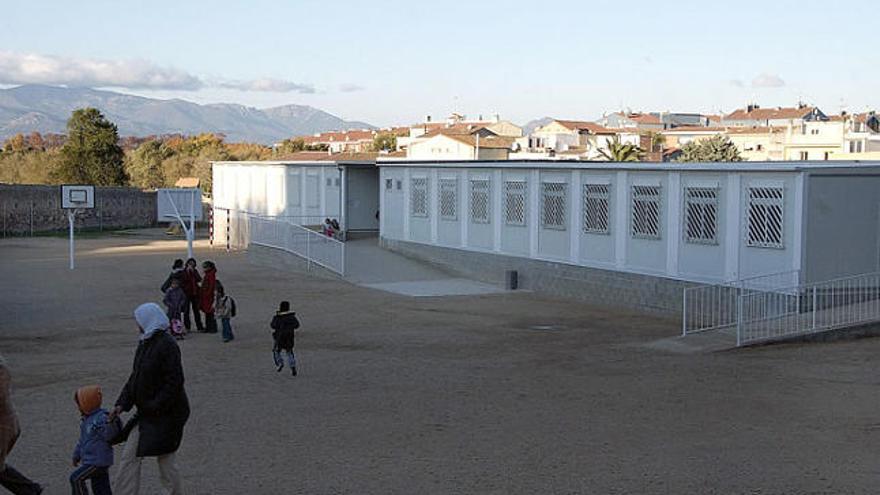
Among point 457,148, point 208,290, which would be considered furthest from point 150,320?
point 457,148

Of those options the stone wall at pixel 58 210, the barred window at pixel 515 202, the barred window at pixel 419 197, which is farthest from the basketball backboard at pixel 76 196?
the barred window at pixel 515 202

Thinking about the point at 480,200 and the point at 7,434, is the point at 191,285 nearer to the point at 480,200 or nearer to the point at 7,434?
the point at 7,434

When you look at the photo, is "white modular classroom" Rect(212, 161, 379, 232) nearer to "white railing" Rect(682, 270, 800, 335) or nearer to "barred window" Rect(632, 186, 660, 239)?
"barred window" Rect(632, 186, 660, 239)

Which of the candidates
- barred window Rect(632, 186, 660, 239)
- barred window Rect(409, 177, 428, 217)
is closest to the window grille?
barred window Rect(409, 177, 428, 217)

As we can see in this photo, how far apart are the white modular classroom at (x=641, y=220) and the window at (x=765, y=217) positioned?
2 cm

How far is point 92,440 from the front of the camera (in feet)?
24.3

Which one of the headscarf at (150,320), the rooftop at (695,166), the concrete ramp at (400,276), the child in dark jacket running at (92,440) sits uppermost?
the rooftop at (695,166)

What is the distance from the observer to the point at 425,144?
9969 centimetres

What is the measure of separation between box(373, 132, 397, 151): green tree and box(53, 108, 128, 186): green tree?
5708cm

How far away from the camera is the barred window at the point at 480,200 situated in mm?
30344

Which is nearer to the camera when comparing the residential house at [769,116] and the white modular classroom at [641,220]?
the white modular classroom at [641,220]

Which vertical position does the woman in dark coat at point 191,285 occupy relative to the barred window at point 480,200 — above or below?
below

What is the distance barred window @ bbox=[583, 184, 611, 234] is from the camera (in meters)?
25.6

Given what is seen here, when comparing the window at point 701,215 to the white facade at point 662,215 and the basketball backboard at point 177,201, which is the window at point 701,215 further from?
the basketball backboard at point 177,201
